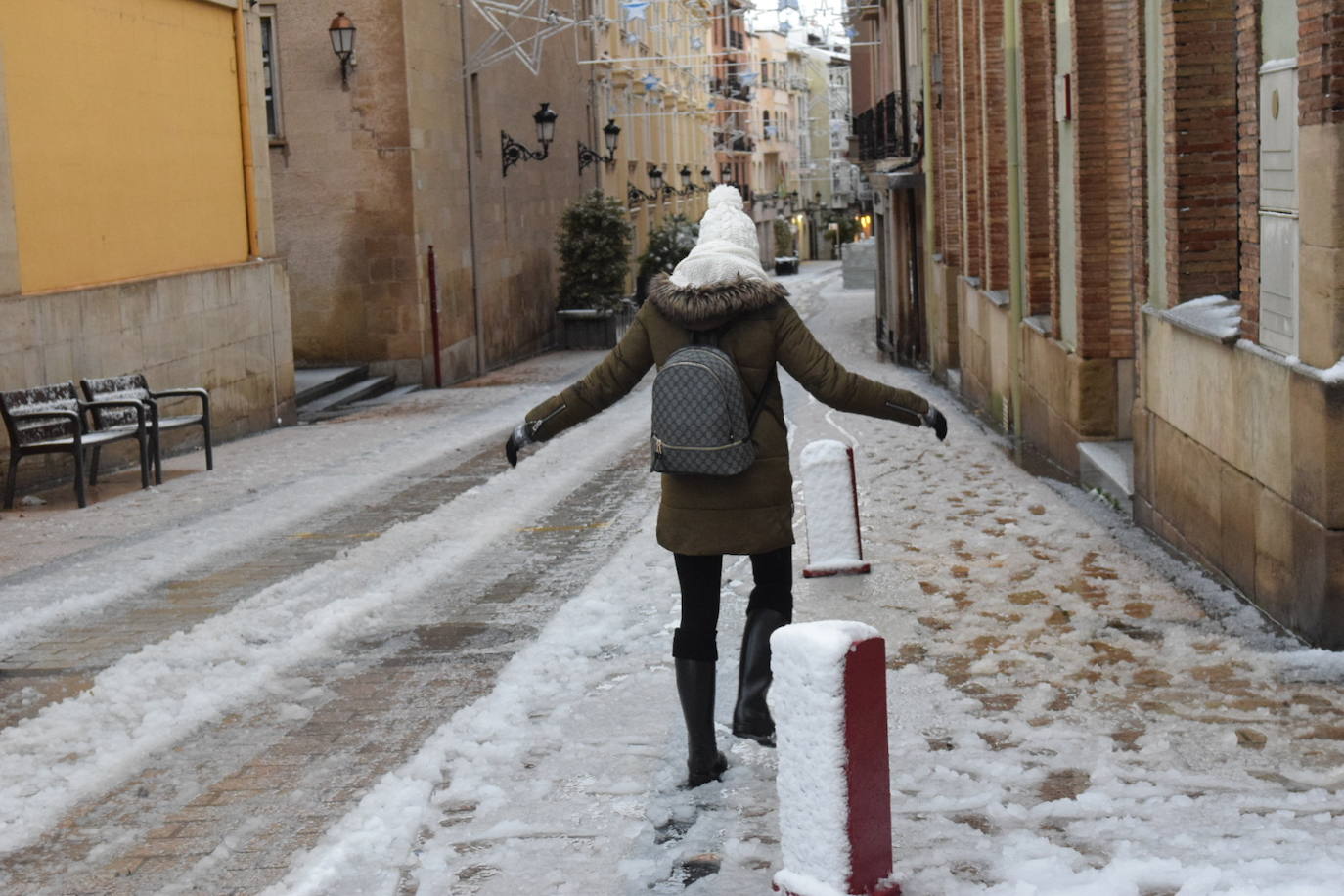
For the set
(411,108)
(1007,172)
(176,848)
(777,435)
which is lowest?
(176,848)

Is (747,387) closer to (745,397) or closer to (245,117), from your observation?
(745,397)

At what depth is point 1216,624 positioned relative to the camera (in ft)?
23.4

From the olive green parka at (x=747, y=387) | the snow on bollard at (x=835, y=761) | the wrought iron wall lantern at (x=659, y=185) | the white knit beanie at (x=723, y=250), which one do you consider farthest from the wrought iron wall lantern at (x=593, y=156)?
the snow on bollard at (x=835, y=761)

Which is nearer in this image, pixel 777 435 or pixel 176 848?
pixel 176 848

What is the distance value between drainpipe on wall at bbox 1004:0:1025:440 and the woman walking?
31.1 ft

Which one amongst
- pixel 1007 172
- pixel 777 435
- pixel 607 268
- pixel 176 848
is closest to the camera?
pixel 176 848

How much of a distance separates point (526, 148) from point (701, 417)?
97.6ft

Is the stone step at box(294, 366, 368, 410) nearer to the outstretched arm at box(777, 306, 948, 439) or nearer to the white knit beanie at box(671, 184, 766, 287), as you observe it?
the white knit beanie at box(671, 184, 766, 287)

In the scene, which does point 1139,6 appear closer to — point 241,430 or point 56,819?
point 56,819

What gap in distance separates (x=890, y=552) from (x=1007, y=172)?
7.15 metres

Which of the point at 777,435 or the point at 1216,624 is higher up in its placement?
the point at 777,435

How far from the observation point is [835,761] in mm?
4113

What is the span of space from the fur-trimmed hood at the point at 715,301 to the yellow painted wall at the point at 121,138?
31.9 ft

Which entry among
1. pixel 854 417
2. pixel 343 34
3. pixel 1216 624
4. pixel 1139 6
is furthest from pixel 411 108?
pixel 1216 624
